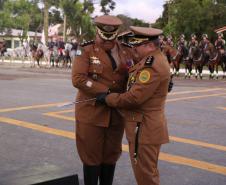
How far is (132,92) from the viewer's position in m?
4.27

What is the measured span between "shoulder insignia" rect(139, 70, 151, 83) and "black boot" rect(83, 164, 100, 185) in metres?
1.13

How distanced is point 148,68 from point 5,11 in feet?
209

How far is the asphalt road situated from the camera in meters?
5.89

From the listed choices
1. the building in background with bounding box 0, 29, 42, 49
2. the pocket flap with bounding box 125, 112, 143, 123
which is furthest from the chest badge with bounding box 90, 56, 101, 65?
the building in background with bounding box 0, 29, 42, 49

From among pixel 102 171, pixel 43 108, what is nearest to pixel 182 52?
pixel 43 108

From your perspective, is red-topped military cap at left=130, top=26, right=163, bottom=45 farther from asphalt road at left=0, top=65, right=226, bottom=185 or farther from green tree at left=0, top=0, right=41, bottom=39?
green tree at left=0, top=0, right=41, bottom=39

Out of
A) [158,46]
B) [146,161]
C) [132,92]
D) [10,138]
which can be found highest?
[158,46]

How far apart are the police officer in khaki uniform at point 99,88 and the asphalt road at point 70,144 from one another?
39 centimetres

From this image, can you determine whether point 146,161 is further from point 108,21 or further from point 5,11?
point 5,11

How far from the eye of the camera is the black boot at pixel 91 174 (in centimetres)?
488

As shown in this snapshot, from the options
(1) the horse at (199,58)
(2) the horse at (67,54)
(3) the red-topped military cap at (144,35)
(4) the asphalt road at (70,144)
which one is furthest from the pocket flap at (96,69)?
(2) the horse at (67,54)

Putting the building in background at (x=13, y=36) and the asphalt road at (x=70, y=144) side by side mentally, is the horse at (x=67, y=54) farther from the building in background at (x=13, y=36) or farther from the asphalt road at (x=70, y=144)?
the building in background at (x=13, y=36)

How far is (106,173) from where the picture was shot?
503cm

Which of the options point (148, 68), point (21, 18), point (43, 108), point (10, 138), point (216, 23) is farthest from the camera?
point (21, 18)
